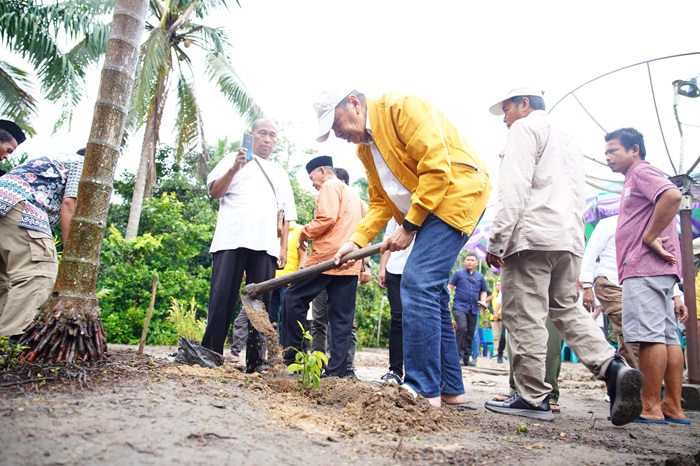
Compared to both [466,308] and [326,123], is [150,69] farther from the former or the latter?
[326,123]

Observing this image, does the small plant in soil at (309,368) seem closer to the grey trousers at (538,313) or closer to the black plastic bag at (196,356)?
the black plastic bag at (196,356)

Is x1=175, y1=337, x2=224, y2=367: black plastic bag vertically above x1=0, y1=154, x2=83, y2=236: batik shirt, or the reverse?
x1=0, y1=154, x2=83, y2=236: batik shirt

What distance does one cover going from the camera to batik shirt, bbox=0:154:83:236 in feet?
13.4

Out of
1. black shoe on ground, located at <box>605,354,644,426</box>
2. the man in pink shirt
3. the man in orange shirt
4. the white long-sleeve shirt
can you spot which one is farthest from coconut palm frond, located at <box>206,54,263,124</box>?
black shoe on ground, located at <box>605,354,644,426</box>

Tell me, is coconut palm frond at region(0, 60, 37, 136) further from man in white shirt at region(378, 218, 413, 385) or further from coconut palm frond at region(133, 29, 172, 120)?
man in white shirt at region(378, 218, 413, 385)

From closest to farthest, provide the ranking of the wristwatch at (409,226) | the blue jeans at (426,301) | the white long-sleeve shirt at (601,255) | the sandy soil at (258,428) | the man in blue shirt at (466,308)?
1. the sandy soil at (258,428)
2. the blue jeans at (426,301)
3. the wristwatch at (409,226)
4. the white long-sleeve shirt at (601,255)
5. the man in blue shirt at (466,308)

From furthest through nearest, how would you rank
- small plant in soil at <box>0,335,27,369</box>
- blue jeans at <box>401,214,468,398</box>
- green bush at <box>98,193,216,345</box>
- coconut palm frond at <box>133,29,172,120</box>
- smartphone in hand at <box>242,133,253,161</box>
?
coconut palm frond at <box>133,29,172,120</box> → green bush at <box>98,193,216,345</box> → smartphone in hand at <box>242,133,253,161</box> → blue jeans at <box>401,214,468,398</box> → small plant in soil at <box>0,335,27,369</box>

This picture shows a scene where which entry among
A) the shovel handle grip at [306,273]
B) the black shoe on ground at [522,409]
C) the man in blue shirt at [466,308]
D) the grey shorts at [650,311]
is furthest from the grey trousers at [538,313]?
the man in blue shirt at [466,308]

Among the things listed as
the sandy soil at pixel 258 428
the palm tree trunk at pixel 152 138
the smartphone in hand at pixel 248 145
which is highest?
the palm tree trunk at pixel 152 138

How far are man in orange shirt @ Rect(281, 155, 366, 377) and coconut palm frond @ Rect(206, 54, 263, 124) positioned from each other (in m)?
11.2

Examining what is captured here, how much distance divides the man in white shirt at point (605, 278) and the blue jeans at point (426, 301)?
89.2 inches

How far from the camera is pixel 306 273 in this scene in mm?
3705

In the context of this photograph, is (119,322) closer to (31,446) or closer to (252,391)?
(252,391)

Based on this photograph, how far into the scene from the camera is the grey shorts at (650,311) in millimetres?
3598
